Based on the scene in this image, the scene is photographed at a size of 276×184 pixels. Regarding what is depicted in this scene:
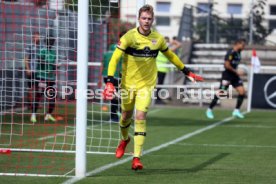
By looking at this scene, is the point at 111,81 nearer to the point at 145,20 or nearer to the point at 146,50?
the point at 146,50

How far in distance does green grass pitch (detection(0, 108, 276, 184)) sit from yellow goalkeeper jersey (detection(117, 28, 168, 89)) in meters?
1.19

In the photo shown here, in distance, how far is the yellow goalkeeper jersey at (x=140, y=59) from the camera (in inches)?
386

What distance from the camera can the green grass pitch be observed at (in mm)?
9102

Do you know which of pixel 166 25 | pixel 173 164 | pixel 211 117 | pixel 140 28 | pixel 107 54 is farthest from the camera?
pixel 166 25

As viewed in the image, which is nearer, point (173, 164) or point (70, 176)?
point (70, 176)

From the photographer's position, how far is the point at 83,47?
9.27m

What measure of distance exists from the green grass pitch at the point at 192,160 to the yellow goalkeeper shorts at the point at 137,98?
2.80 feet

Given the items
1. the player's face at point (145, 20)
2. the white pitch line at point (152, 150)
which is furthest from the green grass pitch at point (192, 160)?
the player's face at point (145, 20)

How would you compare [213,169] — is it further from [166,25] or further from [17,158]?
[166,25]

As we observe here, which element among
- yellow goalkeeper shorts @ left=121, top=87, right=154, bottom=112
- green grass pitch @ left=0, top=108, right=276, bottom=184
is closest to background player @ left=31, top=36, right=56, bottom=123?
green grass pitch @ left=0, top=108, right=276, bottom=184

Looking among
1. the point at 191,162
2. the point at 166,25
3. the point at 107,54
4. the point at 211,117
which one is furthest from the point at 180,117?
the point at 166,25

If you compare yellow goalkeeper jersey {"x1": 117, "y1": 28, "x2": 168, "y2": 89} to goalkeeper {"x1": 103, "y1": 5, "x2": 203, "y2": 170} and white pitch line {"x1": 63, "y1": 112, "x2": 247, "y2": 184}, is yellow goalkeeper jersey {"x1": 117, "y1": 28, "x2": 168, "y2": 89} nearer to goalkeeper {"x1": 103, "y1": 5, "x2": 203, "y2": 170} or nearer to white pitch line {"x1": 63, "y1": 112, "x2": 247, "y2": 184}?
goalkeeper {"x1": 103, "y1": 5, "x2": 203, "y2": 170}

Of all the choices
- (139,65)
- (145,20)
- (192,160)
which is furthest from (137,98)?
(192,160)

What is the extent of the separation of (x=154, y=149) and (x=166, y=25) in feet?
108
